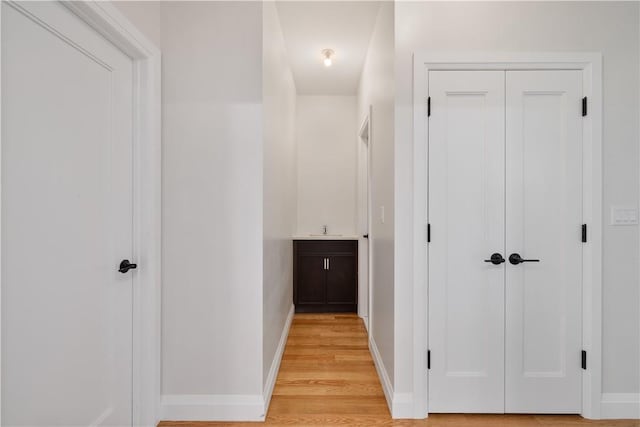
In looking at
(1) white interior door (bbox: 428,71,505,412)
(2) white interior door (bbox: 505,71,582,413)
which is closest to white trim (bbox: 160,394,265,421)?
(1) white interior door (bbox: 428,71,505,412)

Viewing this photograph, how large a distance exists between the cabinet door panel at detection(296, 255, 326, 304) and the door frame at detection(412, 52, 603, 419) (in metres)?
1.95

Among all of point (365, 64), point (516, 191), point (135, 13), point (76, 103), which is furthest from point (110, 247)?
point (365, 64)

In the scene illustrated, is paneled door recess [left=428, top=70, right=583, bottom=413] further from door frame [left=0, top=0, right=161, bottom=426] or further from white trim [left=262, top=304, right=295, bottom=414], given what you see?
door frame [left=0, top=0, right=161, bottom=426]

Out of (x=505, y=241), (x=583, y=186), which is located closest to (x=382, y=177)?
(x=505, y=241)

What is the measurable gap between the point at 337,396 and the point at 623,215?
2.06m

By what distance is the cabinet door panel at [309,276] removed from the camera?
3727mm

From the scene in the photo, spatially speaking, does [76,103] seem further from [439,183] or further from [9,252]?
[439,183]

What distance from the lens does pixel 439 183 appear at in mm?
1872

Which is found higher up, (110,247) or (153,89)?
(153,89)

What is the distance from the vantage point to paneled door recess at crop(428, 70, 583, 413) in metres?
1.87

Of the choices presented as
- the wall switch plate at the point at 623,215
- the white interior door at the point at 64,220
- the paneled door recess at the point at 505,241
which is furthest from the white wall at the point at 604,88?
the white interior door at the point at 64,220

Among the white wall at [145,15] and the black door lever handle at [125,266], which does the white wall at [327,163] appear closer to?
the white wall at [145,15]

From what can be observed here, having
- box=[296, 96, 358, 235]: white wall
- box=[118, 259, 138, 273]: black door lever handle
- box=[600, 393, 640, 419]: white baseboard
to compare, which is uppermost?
box=[296, 96, 358, 235]: white wall

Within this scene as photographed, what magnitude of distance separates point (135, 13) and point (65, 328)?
1488 mm
